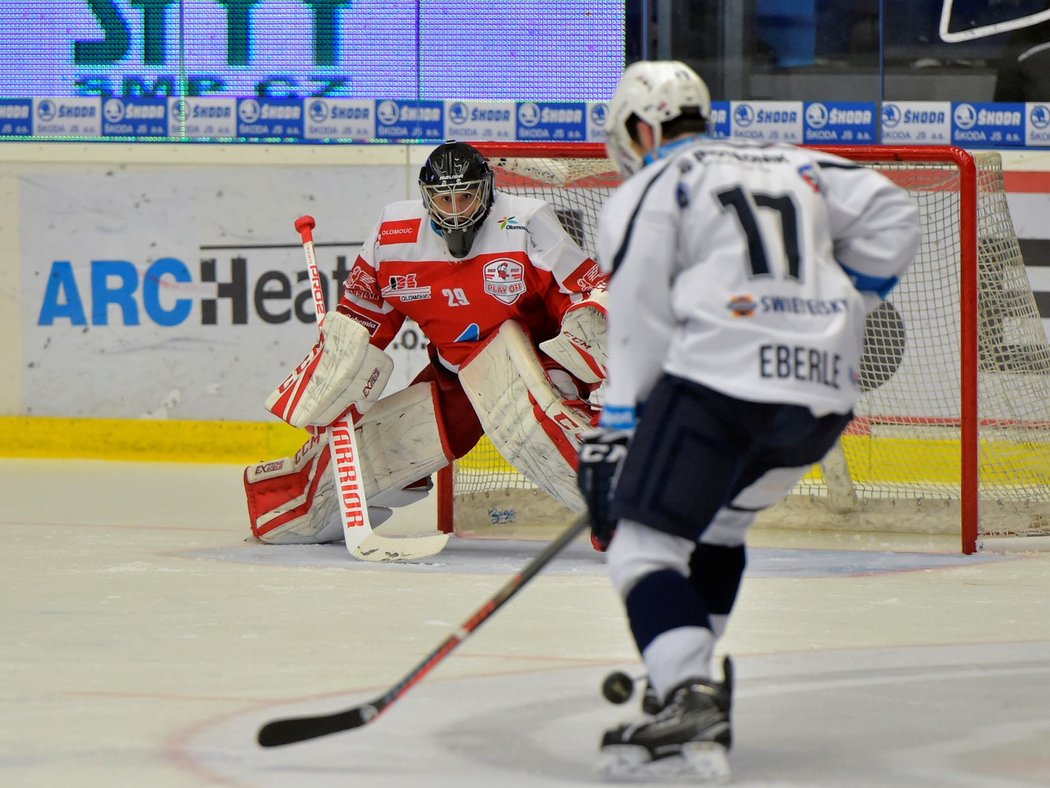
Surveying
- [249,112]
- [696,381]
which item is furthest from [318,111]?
[696,381]

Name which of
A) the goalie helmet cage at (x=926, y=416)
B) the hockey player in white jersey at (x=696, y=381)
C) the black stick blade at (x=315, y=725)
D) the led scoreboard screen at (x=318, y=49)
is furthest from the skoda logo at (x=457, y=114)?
the black stick blade at (x=315, y=725)

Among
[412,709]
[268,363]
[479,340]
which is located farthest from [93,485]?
[412,709]

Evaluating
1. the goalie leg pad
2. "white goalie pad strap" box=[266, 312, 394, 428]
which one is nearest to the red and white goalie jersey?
"white goalie pad strap" box=[266, 312, 394, 428]

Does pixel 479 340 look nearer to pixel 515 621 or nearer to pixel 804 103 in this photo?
pixel 515 621

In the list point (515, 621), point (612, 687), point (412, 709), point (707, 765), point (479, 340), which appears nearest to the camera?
point (707, 765)

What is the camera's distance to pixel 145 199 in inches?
259

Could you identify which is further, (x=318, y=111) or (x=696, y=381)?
(x=318, y=111)

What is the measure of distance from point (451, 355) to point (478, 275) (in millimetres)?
247

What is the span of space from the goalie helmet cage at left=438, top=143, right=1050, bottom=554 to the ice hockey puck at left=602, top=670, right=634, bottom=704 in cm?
236

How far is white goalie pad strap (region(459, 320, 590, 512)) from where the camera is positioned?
440 centimetres

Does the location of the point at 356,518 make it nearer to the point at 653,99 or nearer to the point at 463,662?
the point at 463,662

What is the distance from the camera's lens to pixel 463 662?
3.10 meters

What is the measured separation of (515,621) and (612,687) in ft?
3.57

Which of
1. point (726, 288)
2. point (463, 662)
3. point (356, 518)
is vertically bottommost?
point (463, 662)
